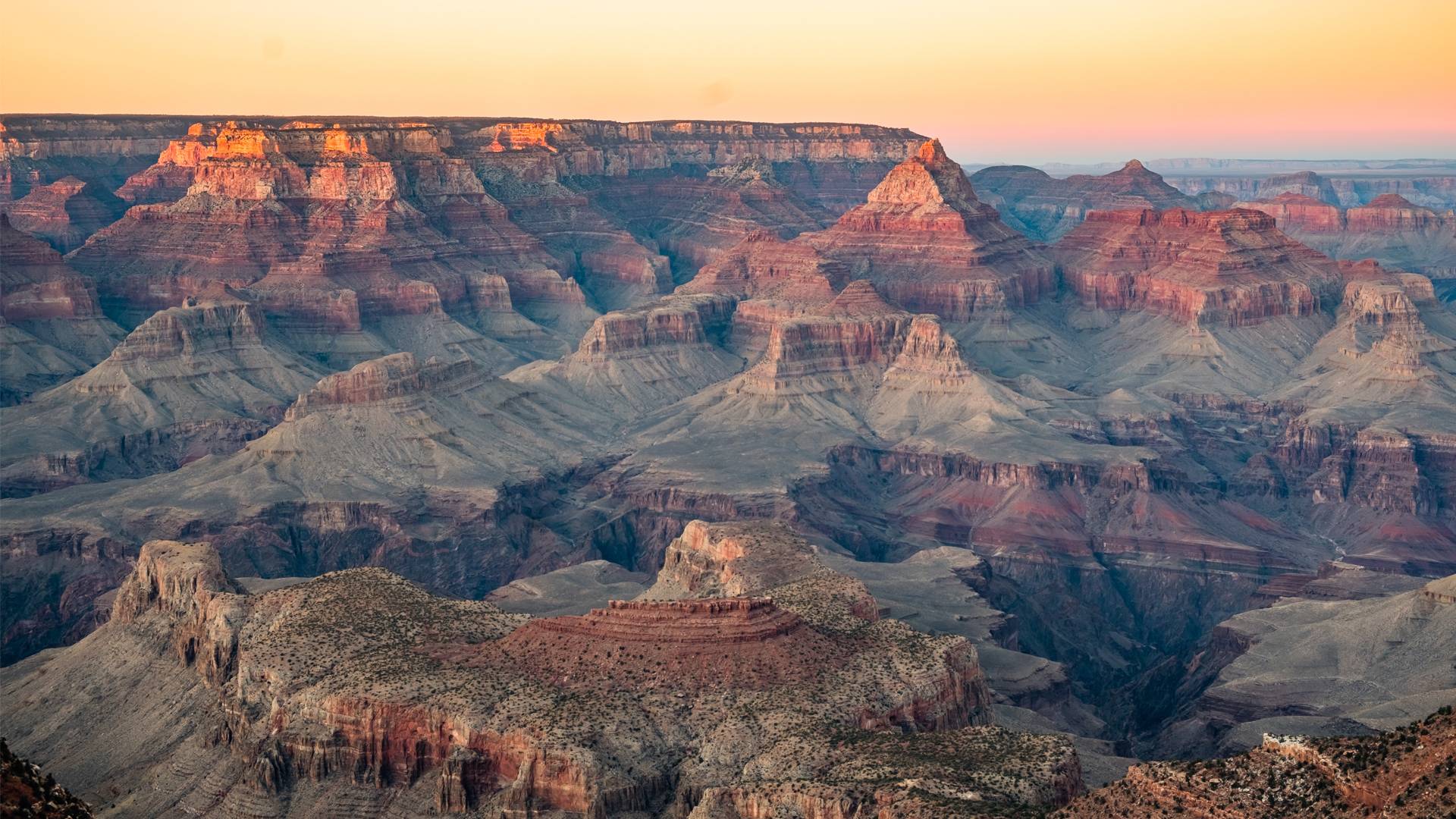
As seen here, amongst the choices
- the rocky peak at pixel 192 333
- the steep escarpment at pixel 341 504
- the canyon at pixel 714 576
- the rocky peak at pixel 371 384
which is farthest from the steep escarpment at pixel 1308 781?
the rocky peak at pixel 192 333

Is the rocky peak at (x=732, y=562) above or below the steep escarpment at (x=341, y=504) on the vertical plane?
above

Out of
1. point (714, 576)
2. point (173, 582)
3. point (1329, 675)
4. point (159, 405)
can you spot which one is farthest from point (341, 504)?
point (1329, 675)

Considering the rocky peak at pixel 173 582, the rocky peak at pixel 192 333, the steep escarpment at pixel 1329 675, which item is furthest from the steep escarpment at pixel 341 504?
the steep escarpment at pixel 1329 675

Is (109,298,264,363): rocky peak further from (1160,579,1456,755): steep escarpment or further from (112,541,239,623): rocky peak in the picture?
(1160,579,1456,755): steep escarpment

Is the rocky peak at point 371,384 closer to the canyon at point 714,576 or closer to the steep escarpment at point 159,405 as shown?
the canyon at point 714,576

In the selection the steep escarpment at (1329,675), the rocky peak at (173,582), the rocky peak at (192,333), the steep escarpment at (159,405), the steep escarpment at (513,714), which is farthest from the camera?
the rocky peak at (192,333)

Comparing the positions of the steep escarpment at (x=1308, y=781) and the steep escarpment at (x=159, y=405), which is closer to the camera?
the steep escarpment at (x=1308, y=781)

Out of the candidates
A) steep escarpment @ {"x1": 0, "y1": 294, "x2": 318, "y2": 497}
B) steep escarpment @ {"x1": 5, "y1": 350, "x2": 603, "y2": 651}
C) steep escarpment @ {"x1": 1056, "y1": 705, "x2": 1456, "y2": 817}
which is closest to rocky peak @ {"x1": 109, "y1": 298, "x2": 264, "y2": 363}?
steep escarpment @ {"x1": 0, "y1": 294, "x2": 318, "y2": 497}

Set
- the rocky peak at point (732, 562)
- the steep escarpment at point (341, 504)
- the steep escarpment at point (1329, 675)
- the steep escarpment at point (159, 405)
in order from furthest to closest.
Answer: the steep escarpment at point (159, 405)
the steep escarpment at point (341, 504)
the rocky peak at point (732, 562)
the steep escarpment at point (1329, 675)

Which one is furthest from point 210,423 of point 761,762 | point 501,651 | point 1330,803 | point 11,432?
point 1330,803

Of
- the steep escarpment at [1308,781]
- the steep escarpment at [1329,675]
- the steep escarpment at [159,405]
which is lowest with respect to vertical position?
the steep escarpment at [1329,675]
